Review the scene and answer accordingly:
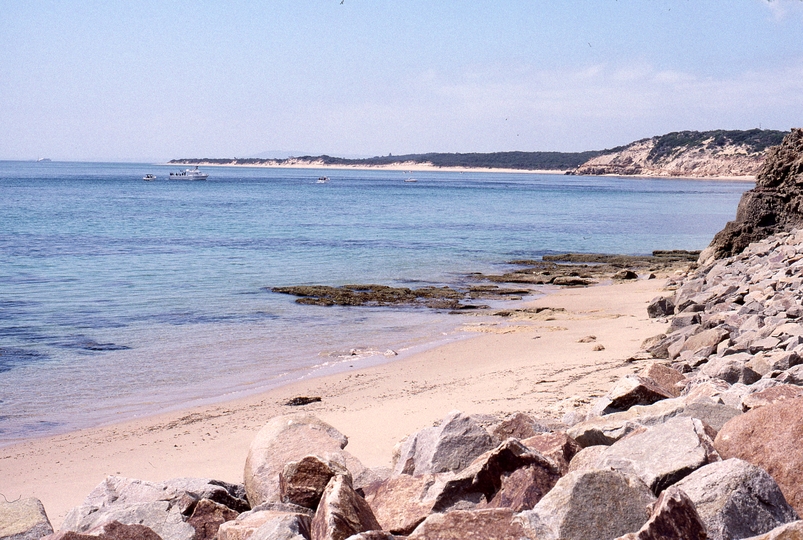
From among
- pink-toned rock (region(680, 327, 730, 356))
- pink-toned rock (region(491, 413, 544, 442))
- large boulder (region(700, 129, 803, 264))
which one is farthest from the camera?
large boulder (region(700, 129, 803, 264))

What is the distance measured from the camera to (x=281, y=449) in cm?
495

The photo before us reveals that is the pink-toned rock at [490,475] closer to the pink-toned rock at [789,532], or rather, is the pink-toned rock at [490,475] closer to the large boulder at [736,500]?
the large boulder at [736,500]

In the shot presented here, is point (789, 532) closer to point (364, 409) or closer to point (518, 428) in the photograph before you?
point (518, 428)

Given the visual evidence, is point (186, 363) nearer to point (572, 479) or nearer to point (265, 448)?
→ point (265, 448)

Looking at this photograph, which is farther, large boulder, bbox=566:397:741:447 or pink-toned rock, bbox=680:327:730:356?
pink-toned rock, bbox=680:327:730:356

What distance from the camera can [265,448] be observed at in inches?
195

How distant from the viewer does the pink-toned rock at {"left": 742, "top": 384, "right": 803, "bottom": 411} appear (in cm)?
461

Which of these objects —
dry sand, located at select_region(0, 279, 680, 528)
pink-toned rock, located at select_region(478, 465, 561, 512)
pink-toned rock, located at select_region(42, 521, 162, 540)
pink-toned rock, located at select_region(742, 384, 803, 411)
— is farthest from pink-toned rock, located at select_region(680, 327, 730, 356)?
pink-toned rock, located at select_region(42, 521, 162, 540)

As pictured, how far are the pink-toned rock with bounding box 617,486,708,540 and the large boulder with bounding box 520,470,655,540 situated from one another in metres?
0.15

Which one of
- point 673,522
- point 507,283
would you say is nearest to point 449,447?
point 673,522

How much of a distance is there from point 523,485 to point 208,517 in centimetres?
183

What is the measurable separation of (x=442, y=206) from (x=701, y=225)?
2306 cm

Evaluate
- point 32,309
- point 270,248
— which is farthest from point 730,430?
point 270,248

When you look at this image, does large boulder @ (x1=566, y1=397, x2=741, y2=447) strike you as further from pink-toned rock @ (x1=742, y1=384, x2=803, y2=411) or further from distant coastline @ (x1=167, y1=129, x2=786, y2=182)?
distant coastline @ (x1=167, y1=129, x2=786, y2=182)
